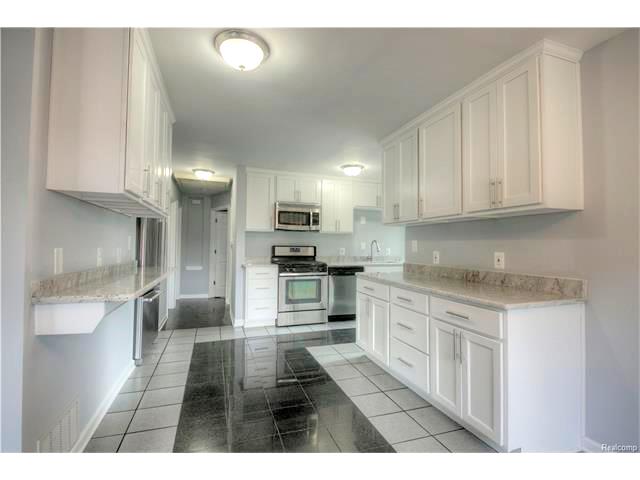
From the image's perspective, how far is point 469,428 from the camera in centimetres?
178

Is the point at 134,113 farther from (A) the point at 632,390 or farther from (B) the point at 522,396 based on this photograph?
(A) the point at 632,390

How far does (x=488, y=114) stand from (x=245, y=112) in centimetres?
197

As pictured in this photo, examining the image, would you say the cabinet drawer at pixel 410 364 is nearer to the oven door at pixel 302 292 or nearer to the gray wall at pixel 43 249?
the oven door at pixel 302 292

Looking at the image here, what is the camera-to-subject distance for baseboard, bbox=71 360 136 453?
1626mm

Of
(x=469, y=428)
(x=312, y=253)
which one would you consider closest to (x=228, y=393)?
(x=469, y=428)

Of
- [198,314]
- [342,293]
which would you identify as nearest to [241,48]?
[342,293]

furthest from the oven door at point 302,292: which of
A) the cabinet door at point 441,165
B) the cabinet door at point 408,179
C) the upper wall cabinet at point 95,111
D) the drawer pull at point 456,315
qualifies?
the upper wall cabinet at point 95,111

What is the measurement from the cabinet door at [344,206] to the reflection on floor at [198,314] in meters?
2.44

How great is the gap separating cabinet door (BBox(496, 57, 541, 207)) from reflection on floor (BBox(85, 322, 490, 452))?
5.13ft

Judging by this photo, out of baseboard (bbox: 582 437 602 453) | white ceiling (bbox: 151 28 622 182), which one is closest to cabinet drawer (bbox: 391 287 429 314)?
baseboard (bbox: 582 437 602 453)

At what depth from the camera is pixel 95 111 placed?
139 cm

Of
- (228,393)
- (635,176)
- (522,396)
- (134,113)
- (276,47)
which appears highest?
(276,47)

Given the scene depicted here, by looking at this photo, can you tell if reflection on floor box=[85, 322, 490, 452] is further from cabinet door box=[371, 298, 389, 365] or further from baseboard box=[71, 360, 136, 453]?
cabinet door box=[371, 298, 389, 365]
